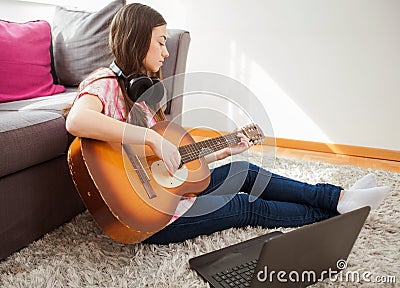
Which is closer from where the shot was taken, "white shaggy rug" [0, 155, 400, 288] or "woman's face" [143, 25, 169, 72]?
"white shaggy rug" [0, 155, 400, 288]

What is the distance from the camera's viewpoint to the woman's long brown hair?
126 centimetres

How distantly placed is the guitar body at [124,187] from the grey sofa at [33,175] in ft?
0.52

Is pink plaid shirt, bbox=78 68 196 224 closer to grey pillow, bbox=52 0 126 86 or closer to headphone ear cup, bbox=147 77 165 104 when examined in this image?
headphone ear cup, bbox=147 77 165 104

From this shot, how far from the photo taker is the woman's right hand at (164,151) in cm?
119

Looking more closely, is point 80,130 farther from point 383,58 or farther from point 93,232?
point 383,58

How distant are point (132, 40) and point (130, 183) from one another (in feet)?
1.30

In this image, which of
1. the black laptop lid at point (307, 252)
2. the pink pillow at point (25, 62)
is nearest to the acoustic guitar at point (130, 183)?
the black laptop lid at point (307, 252)

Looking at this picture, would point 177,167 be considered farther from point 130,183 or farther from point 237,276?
point 237,276

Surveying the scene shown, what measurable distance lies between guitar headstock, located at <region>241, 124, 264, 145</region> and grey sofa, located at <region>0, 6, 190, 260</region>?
0.23m

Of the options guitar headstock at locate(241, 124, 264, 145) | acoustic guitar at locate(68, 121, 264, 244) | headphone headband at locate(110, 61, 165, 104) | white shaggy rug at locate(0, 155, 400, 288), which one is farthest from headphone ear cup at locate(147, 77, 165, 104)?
white shaggy rug at locate(0, 155, 400, 288)

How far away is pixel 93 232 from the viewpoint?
144 centimetres

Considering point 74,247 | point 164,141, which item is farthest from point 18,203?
point 164,141

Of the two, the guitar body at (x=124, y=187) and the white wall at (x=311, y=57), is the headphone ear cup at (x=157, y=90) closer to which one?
the guitar body at (x=124, y=187)

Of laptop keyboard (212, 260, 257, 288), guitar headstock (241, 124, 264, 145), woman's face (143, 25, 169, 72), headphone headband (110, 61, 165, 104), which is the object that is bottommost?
laptop keyboard (212, 260, 257, 288)
